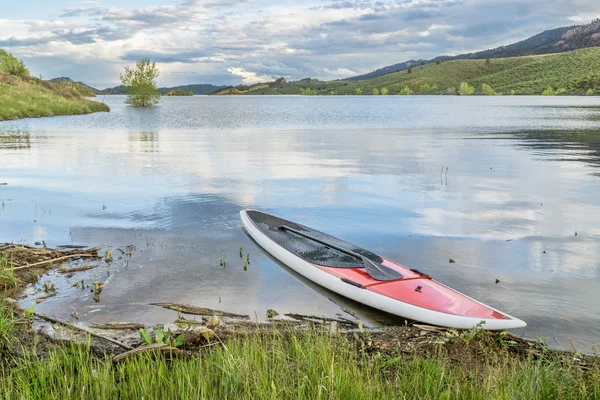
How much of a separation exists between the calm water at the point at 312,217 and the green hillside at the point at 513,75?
370 ft

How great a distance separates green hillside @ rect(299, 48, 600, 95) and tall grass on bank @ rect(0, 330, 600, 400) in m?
127

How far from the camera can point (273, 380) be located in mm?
4246

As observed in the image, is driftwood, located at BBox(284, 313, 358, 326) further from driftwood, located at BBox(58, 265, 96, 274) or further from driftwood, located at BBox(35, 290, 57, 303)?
driftwood, located at BBox(58, 265, 96, 274)

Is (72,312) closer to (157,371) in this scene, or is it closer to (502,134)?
(157,371)

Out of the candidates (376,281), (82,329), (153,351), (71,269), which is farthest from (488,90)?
(153,351)

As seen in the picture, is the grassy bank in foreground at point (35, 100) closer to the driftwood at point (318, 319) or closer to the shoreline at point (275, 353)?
the shoreline at point (275, 353)

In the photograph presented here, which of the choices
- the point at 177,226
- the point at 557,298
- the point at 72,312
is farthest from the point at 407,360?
the point at 177,226

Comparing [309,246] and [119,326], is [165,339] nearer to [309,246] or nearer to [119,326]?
[119,326]

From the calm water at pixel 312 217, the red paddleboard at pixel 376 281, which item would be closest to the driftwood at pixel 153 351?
the calm water at pixel 312 217

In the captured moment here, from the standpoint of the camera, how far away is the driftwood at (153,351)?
489 cm

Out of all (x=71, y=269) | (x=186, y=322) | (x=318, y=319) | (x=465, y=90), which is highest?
(x=465, y=90)

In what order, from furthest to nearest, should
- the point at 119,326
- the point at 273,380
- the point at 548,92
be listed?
the point at 548,92 < the point at 119,326 < the point at 273,380

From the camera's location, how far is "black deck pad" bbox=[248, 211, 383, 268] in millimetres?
7809

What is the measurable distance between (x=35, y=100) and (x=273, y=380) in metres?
49.0
